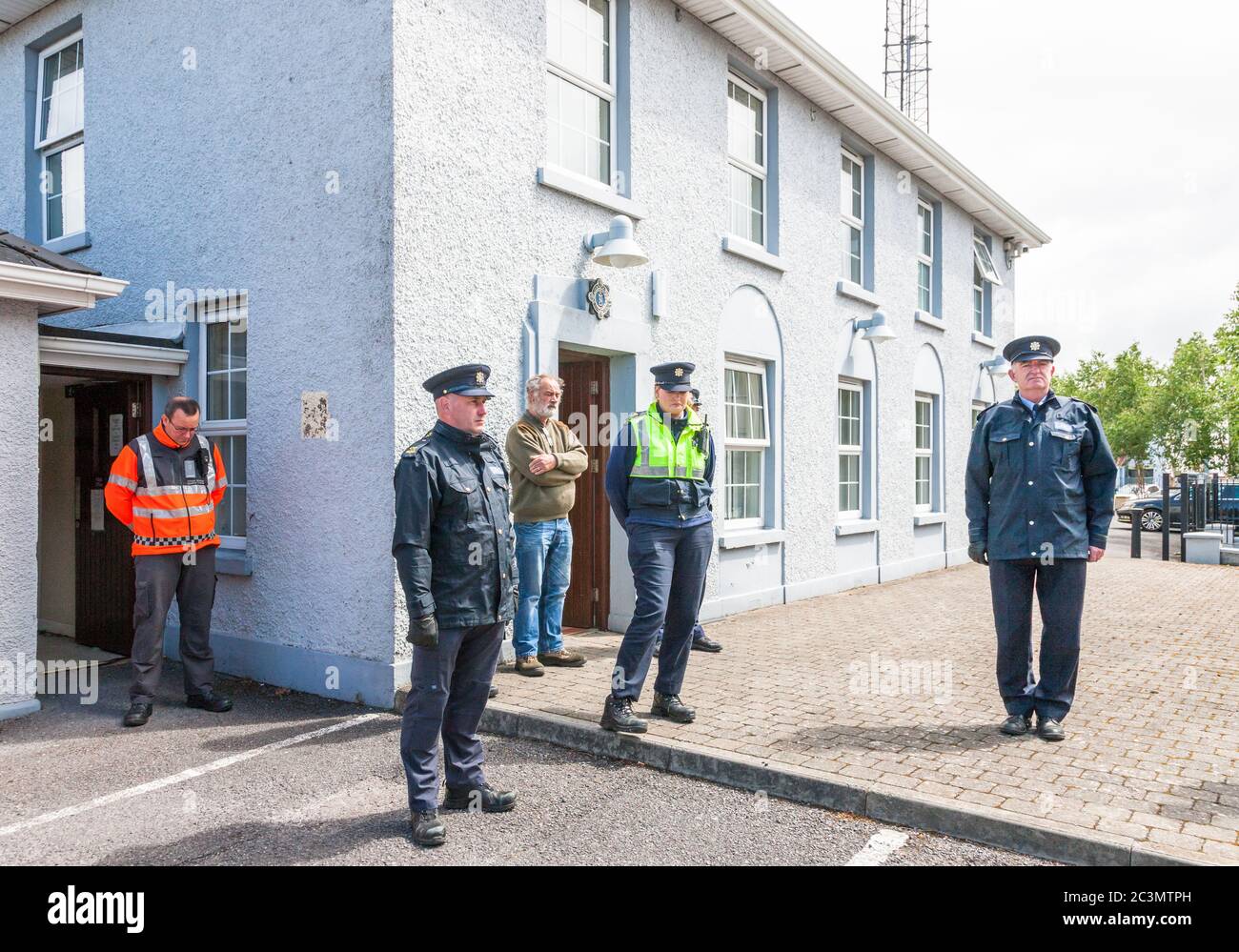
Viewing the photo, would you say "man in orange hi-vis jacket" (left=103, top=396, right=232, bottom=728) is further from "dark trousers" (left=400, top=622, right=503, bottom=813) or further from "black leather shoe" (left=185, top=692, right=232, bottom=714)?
"dark trousers" (left=400, top=622, right=503, bottom=813)

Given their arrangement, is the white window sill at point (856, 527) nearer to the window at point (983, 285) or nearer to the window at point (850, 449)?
the window at point (850, 449)

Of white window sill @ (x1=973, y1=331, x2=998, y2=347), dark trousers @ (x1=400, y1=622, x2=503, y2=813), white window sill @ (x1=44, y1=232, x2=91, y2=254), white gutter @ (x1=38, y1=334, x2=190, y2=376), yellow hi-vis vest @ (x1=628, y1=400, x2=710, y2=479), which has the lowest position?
dark trousers @ (x1=400, y1=622, x2=503, y2=813)

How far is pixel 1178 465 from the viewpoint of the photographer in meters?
49.8

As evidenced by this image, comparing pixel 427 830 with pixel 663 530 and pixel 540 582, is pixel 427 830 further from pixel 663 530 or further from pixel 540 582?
pixel 540 582

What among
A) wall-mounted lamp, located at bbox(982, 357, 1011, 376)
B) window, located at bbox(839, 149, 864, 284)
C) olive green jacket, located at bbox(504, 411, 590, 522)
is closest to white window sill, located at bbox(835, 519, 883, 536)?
window, located at bbox(839, 149, 864, 284)

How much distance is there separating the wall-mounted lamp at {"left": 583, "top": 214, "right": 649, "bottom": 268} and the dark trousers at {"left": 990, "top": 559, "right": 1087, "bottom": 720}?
3.61 metres

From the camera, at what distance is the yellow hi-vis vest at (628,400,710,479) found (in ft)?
17.0

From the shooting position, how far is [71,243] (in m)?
8.81

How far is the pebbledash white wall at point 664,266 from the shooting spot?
6250 mm

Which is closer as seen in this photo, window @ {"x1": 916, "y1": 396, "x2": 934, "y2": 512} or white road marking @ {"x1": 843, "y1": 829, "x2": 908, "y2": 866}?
white road marking @ {"x1": 843, "y1": 829, "x2": 908, "y2": 866}
